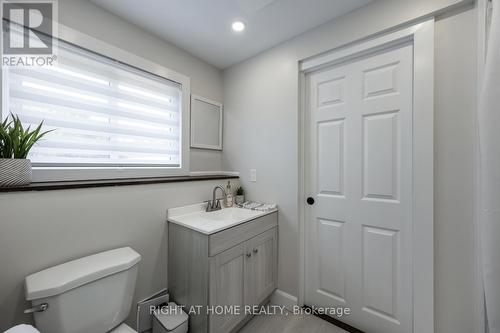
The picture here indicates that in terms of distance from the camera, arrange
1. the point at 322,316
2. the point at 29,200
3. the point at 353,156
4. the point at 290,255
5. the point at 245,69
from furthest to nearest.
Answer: the point at 245,69 < the point at 290,255 < the point at 322,316 < the point at 353,156 < the point at 29,200

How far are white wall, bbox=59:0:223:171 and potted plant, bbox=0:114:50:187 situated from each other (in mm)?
794

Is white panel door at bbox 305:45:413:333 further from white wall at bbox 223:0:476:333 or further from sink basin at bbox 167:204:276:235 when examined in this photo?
sink basin at bbox 167:204:276:235

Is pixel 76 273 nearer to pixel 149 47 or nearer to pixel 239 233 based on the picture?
pixel 239 233

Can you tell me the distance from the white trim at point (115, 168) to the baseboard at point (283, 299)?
144 centimetres

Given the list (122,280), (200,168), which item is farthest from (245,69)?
(122,280)

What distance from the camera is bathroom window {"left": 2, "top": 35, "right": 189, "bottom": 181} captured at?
1229mm

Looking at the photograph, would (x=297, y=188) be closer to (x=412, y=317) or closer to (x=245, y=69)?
(x=412, y=317)

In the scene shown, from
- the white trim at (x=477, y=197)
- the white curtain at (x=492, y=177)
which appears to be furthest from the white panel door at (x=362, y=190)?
the white curtain at (x=492, y=177)

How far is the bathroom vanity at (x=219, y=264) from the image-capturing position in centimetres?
128

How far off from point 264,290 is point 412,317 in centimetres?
104

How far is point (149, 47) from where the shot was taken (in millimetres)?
1706

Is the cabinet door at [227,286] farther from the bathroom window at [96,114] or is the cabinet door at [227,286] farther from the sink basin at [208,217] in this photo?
the bathroom window at [96,114]

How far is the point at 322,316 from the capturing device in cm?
167

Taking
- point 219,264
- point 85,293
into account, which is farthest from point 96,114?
point 219,264
